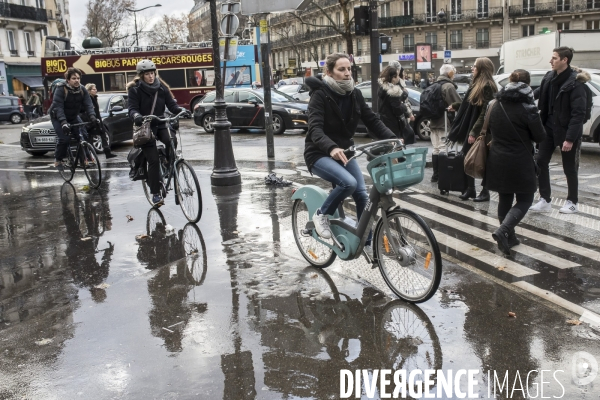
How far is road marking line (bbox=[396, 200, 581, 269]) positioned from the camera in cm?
581

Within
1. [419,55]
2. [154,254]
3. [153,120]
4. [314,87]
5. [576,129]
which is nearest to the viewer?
[314,87]

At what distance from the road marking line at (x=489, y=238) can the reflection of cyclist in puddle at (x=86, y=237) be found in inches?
151

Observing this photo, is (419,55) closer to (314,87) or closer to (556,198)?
(556,198)

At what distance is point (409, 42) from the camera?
67.9m

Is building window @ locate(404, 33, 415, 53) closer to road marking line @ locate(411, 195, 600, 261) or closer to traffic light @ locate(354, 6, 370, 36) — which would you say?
traffic light @ locate(354, 6, 370, 36)

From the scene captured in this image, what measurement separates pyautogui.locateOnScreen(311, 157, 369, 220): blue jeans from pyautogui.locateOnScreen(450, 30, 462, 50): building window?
63.5 m

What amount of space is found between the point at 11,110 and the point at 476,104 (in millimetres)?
37067

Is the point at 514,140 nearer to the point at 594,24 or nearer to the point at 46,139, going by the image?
the point at 46,139

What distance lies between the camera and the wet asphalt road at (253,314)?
12.4ft

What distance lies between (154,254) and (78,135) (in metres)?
5.27

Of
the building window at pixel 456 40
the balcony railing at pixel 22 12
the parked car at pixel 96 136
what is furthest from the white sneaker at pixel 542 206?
the building window at pixel 456 40

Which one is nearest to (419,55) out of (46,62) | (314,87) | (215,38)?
(46,62)

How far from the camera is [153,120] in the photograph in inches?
322

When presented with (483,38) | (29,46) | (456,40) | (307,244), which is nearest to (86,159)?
(307,244)
